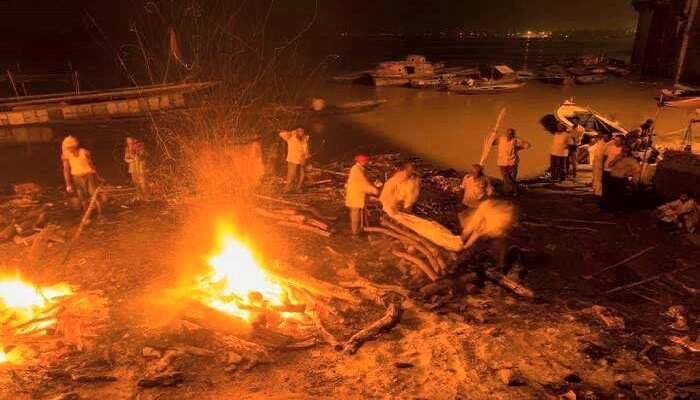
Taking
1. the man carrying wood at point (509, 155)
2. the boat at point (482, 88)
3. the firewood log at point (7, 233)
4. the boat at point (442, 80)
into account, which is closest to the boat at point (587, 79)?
the boat at point (442, 80)

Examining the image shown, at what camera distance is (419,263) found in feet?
27.6

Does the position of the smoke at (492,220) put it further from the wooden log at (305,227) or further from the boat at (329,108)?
the boat at (329,108)

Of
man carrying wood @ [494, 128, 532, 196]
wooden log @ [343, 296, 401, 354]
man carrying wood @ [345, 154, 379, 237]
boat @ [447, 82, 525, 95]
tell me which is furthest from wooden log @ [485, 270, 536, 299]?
boat @ [447, 82, 525, 95]

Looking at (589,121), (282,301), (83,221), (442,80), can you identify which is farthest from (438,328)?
(442,80)

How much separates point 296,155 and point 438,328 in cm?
658

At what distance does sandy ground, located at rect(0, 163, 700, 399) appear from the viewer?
18.7ft

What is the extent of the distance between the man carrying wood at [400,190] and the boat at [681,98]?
807cm

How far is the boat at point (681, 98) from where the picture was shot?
479 inches

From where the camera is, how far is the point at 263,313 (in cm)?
722

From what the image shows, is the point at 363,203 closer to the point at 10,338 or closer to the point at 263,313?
the point at 263,313

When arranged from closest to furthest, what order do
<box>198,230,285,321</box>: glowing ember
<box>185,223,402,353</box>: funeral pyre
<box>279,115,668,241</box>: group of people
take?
<box>185,223,402,353</box>: funeral pyre < <box>198,230,285,321</box>: glowing ember < <box>279,115,668,241</box>: group of people

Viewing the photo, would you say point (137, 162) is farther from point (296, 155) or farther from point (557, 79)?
point (557, 79)

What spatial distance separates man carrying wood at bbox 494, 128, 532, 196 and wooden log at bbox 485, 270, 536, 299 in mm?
4607

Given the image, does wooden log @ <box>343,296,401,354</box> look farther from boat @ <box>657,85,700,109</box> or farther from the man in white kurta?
boat @ <box>657,85,700,109</box>
